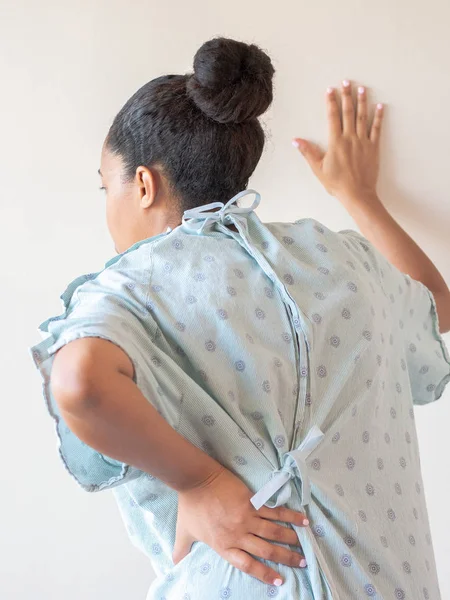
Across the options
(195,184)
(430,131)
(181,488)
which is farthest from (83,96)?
(181,488)

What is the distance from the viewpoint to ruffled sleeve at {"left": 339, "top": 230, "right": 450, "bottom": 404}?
40.7 inches

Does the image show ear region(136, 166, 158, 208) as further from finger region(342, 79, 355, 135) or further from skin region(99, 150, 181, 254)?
finger region(342, 79, 355, 135)

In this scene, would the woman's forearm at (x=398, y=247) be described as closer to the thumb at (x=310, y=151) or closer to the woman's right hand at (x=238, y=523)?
the thumb at (x=310, y=151)

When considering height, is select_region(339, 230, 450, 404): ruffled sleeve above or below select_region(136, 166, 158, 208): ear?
below

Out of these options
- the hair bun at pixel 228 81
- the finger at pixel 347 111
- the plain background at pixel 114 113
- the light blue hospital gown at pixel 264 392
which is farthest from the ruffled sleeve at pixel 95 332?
the finger at pixel 347 111

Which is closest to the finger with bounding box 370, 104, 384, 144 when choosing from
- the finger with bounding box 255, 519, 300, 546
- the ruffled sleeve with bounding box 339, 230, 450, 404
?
the ruffled sleeve with bounding box 339, 230, 450, 404

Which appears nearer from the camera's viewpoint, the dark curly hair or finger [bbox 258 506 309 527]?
finger [bbox 258 506 309 527]

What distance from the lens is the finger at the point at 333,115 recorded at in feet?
4.05

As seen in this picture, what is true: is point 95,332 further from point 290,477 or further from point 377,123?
point 377,123

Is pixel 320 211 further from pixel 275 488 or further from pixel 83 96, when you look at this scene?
pixel 275 488

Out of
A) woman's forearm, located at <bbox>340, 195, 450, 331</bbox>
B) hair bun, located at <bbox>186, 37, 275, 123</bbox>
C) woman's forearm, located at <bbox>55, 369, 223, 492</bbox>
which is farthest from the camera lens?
woman's forearm, located at <bbox>340, 195, 450, 331</bbox>

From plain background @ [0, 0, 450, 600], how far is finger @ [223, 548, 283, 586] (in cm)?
62

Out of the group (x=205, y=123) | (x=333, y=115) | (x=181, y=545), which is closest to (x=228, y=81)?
(x=205, y=123)

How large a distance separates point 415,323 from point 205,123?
1.37 feet
